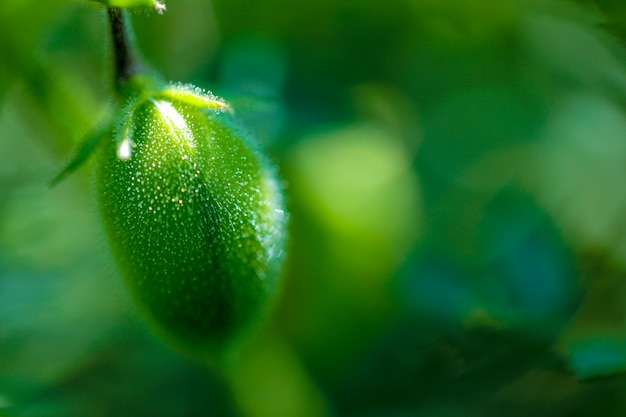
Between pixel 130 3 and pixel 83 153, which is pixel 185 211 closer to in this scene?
pixel 83 153

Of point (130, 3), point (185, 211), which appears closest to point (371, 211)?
point (185, 211)

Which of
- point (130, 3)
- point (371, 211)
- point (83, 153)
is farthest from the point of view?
point (371, 211)

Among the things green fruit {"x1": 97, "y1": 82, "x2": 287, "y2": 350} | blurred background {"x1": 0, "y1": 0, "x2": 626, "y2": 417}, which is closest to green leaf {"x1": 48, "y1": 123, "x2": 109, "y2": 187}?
green fruit {"x1": 97, "y1": 82, "x2": 287, "y2": 350}

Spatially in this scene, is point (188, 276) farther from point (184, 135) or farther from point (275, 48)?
point (275, 48)

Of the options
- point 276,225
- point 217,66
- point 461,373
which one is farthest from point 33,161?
point 461,373

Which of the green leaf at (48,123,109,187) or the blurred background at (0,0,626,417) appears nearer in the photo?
the green leaf at (48,123,109,187)

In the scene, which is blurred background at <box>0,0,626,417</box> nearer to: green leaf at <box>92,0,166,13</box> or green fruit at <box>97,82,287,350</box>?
green fruit at <box>97,82,287,350</box>

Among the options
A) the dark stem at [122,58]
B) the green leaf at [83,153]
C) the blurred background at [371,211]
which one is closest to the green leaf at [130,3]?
the dark stem at [122,58]
